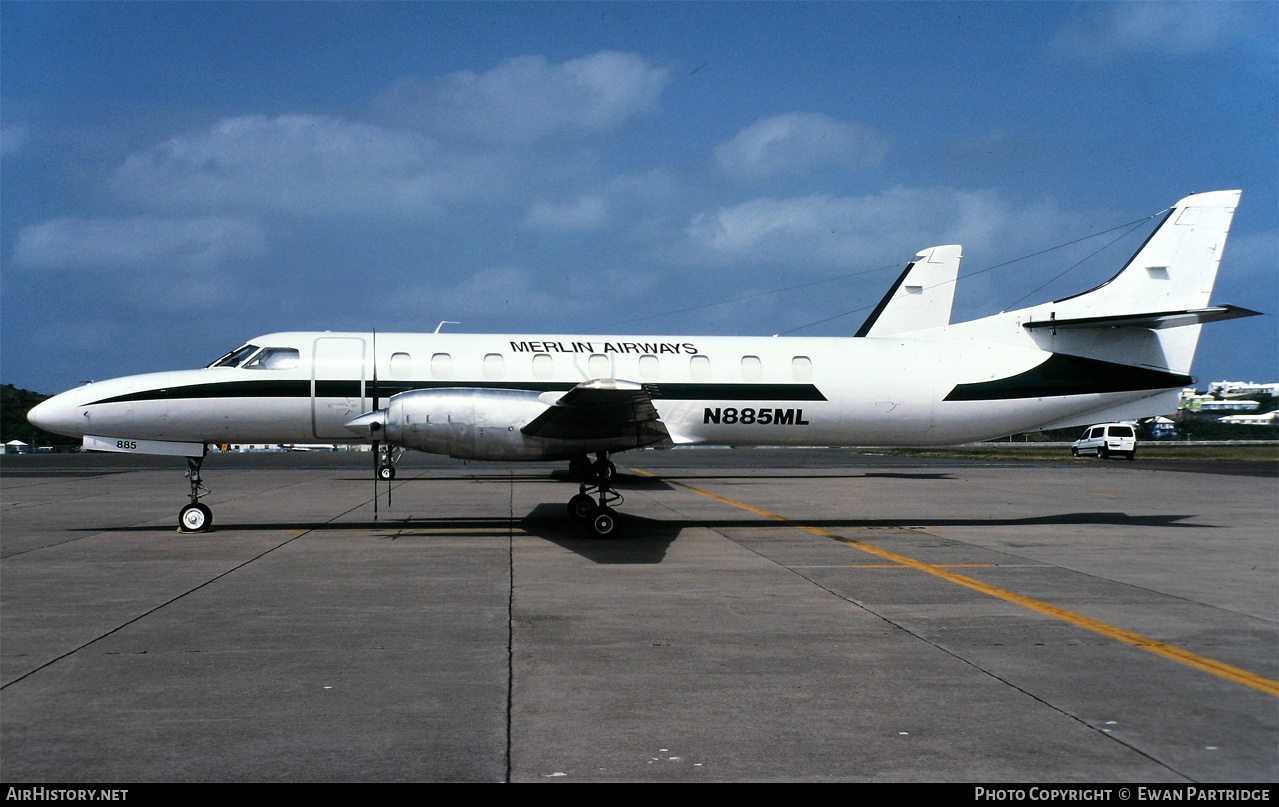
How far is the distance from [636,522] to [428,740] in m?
10.4

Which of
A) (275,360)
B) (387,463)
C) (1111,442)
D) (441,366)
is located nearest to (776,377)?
(441,366)

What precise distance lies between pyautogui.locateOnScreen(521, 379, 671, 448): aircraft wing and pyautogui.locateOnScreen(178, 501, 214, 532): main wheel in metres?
5.39

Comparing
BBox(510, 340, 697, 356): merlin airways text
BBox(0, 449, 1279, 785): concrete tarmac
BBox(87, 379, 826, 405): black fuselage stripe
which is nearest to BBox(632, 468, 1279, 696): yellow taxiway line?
BBox(0, 449, 1279, 785): concrete tarmac

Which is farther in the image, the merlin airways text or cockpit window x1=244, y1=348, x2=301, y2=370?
the merlin airways text

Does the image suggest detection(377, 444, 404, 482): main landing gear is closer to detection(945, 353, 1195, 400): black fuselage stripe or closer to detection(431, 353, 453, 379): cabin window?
detection(431, 353, 453, 379): cabin window

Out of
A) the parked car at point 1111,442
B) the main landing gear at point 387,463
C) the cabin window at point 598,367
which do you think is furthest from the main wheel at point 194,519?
the parked car at point 1111,442

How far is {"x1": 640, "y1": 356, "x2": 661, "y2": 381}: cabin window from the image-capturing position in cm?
1523

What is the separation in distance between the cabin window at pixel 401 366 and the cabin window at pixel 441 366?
0.39 m

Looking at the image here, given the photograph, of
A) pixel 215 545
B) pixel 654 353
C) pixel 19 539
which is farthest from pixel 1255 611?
pixel 19 539

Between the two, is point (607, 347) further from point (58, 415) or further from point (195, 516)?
point (58, 415)

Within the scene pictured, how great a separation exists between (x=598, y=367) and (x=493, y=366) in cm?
183

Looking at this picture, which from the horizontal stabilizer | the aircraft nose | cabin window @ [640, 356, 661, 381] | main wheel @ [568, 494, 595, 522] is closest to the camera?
the aircraft nose

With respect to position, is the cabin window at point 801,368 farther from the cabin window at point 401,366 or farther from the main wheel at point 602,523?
the cabin window at point 401,366

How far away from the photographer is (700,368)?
1530 cm
